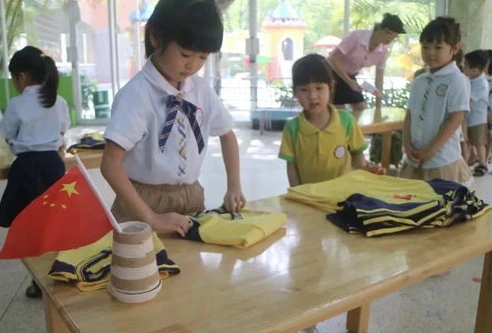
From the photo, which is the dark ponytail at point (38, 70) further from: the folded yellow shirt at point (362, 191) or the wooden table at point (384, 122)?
the wooden table at point (384, 122)

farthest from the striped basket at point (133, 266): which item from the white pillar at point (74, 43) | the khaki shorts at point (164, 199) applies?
the white pillar at point (74, 43)

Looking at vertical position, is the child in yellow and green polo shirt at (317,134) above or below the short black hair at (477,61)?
below

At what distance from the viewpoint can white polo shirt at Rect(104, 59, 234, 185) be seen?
4.03ft

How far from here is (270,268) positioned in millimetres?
1085

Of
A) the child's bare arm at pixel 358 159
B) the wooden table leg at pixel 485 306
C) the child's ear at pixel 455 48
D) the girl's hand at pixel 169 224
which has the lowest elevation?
the wooden table leg at pixel 485 306

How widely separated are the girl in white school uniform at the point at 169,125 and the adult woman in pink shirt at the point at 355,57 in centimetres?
234

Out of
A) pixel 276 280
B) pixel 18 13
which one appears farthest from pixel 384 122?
pixel 18 13

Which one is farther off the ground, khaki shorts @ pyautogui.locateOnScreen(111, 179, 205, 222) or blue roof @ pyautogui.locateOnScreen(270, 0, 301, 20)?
blue roof @ pyautogui.locateOnScreen(270, 0, 301, 20)

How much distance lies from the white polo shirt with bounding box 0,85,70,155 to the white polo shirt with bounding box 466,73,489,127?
11.7ft

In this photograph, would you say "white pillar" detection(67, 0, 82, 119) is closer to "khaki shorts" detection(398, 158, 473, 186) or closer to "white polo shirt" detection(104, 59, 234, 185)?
"khaki shorts" detection(398, 158, 473, 186)

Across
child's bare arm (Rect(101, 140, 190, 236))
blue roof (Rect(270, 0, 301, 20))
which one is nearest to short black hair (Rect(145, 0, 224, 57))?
child's bare arm (Rect(101, 140, 190, 236))

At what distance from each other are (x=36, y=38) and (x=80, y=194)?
7.07 meters

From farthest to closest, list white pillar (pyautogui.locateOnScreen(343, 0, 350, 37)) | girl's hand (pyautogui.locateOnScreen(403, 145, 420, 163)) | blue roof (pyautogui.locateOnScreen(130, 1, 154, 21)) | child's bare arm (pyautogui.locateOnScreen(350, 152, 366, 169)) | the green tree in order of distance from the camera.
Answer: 1. blue roof (pyautogui.locateOnScreen(130, 1, 154, 21))
2. white pillar (pyautogui.locateOnScreen(343, 0, 350, 37))
3. the green tree
4. girl's hand (pyautogui.locateOnScreen(403, 145, 420, 163))
5. child's bare arm (pyautogui.locateOnScreen(350, 152, 366, 169))

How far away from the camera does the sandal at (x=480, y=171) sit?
4.72 meters
